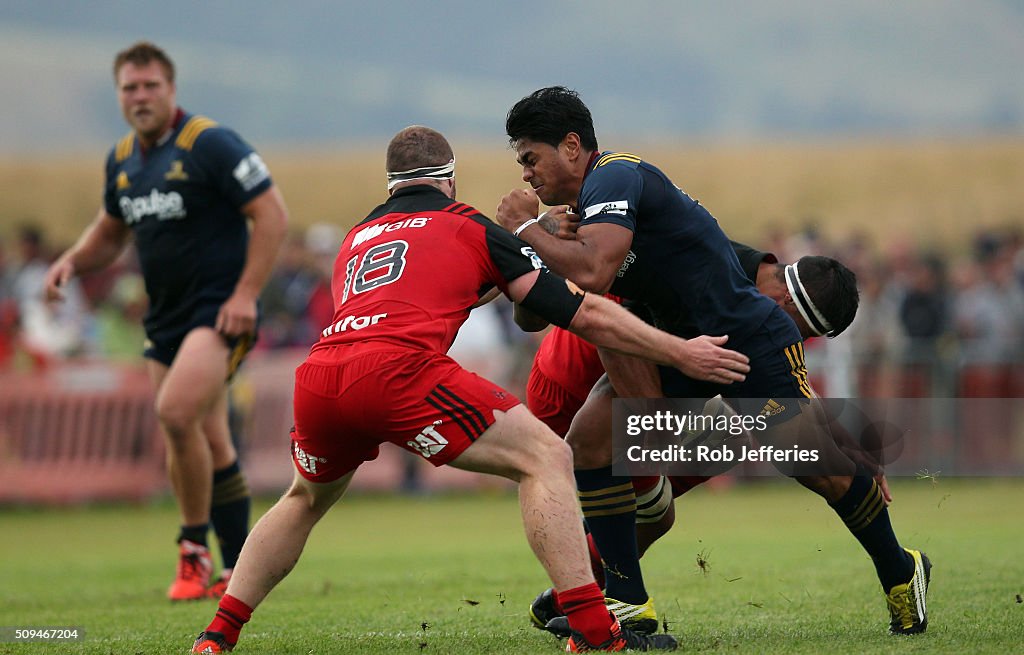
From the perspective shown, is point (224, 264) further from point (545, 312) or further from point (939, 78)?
point (939, 78)

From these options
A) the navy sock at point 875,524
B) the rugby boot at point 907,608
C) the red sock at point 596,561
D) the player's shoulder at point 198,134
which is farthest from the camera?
the player's shoulder at point 198,134

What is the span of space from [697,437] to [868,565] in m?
2.73

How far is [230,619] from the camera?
5.72 m

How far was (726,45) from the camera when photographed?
94.8m

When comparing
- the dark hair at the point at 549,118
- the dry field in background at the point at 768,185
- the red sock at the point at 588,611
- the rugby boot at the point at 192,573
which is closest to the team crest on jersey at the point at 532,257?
the dark hair at the point at 549,118

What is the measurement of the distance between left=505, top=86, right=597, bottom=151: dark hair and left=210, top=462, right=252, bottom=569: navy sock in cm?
351

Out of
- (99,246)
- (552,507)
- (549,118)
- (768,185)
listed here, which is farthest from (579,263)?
(768,185)

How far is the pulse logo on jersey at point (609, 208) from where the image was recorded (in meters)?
5.77

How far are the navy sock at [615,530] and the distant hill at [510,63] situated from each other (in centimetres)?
6615

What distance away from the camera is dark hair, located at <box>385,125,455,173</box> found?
5.75 meters

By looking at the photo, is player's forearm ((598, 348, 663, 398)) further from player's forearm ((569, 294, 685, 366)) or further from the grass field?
the grass field

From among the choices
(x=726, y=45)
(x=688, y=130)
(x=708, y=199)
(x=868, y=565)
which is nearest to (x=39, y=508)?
(x=868, y=565)

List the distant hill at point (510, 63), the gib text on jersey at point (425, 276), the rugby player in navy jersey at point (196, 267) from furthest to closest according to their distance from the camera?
the distant hill at point (510, 63) < the rugby player in navy jersey at point (196, 267) < the gib text on jersey at point (425, 276)

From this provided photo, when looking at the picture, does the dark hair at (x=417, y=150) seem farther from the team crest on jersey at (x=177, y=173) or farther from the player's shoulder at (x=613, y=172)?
the team crest on jersey at (x=177, y=173)
